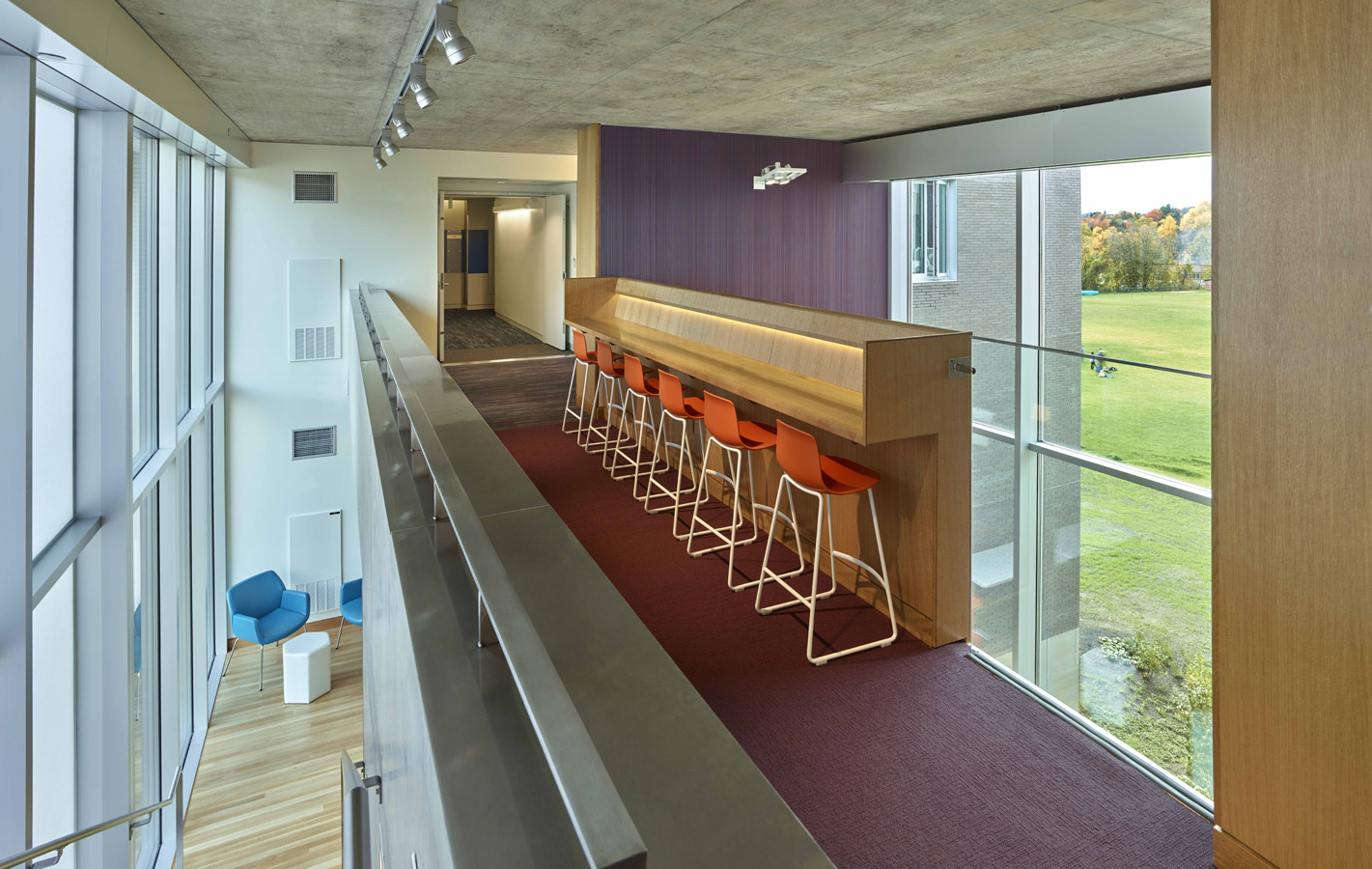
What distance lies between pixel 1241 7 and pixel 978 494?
7.36 metres

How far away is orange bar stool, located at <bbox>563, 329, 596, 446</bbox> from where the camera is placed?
6.42m

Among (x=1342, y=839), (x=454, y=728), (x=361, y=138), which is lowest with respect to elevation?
(x=1342, y=839)

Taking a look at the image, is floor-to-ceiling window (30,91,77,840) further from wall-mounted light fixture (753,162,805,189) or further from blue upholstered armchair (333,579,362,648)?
wall-mounted light fixture (753,162,805,189)

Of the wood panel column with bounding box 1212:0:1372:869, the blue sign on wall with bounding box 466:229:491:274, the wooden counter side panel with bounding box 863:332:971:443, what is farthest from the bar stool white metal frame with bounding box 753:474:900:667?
the blue sign on wall with bounding box 466:229:491:274

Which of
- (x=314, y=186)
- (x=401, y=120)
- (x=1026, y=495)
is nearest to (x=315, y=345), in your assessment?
(x=314, y=186)

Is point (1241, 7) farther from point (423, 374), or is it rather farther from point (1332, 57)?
point (423, 374)

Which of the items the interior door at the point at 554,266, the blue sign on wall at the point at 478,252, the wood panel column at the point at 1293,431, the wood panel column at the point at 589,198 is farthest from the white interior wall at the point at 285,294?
the wood panel column at the point at 1293,431

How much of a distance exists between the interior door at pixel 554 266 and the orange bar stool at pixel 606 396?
2.63 metres

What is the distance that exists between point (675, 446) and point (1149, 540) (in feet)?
16.3

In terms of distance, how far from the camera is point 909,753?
2.59 m

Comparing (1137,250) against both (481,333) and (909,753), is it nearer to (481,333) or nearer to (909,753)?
(909,753)

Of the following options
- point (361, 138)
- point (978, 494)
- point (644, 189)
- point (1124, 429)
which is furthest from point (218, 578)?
point (1124, 429)

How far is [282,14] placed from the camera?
3.66 m

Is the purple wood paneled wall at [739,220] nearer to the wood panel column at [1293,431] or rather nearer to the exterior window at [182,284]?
the exterior window at [182,284]
